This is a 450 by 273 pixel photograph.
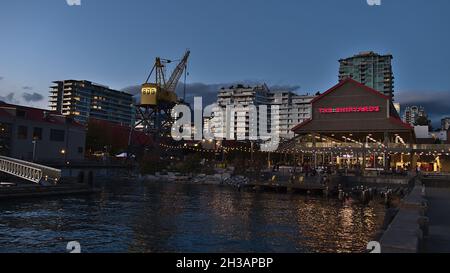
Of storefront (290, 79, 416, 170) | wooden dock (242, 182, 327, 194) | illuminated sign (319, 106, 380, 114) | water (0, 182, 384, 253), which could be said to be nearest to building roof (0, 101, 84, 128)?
water (0, 182, 384, 253)

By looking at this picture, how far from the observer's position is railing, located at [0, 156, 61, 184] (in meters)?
52.2

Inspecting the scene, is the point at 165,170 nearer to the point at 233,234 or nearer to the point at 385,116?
the point at 385,116

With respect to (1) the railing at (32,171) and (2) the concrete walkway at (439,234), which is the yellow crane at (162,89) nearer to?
(1) the railing at (32,171)

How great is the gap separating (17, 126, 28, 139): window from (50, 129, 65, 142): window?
20.7 feet

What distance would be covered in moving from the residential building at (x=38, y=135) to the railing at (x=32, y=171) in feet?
51.3

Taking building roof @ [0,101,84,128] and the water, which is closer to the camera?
the water

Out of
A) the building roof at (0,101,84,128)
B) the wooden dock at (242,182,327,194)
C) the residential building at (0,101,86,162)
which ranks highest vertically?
the building roof at (0,101,84,128)

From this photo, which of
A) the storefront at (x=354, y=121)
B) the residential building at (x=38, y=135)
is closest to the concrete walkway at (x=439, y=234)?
the storefront at (x=354, y=121)

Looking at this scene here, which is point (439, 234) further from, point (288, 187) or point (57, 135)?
point (57, 135)

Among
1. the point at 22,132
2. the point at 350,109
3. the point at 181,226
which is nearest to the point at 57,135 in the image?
the point at 22,132

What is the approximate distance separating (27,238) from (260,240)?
1391 centimetres

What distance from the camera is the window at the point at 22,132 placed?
7816 cm

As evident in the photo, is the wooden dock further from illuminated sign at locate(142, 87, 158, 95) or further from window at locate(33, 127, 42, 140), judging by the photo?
illuminated sign at locate(142, 87, 158, 95)

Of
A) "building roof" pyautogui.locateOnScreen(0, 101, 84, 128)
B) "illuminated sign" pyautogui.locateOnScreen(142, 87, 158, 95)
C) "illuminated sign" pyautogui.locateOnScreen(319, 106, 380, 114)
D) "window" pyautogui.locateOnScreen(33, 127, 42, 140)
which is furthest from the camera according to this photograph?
"illuminated sign" pyautogui.locateOnScreen(142, 87, 158, 95)
